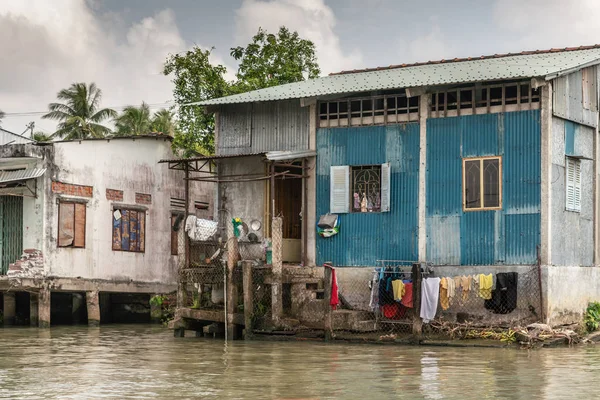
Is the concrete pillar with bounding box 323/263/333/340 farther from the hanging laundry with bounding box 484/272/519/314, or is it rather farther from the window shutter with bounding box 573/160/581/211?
the window shutter with bounding box 573/160/581/211

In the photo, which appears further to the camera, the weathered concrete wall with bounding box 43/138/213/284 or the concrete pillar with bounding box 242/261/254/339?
the weathered concrete wall with bounding box 43/138/213/284

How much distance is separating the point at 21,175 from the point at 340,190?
9.02 metres

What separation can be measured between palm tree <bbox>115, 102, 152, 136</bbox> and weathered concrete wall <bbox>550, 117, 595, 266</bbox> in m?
28.4

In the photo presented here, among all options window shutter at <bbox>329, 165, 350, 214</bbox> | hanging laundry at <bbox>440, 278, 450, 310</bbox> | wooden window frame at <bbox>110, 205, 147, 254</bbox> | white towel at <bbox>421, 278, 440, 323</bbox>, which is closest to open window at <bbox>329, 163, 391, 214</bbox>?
window shutter at <bbox>329, 165, 350, 214</bbox>

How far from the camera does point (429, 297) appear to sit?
21.2 meters

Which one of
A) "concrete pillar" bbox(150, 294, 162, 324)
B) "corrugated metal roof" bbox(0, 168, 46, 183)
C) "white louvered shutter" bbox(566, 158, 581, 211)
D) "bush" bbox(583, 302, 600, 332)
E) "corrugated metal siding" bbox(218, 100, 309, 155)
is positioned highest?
"corrugated metal siding" bbox(218, 100, 309, 155)

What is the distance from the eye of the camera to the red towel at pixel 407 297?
69.8ft

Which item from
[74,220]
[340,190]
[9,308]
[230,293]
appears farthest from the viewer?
[9,308]

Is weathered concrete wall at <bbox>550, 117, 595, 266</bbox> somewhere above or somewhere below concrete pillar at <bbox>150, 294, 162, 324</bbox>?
above

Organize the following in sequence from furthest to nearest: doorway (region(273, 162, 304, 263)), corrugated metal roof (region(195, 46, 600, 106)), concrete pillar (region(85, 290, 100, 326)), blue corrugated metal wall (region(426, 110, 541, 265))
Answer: concrete pillar (region(85, 290, 100, 326)), doorway (region(273, 162, 304, 263)), corrugated metal roof (region(195, 46, 600, 106)), blue corrugated metal wall (region(426, 110, 541, 265))

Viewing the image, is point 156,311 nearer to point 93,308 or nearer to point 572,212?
point 93,308

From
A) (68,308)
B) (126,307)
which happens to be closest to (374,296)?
(126,307)

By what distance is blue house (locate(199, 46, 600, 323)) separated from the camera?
21.5m

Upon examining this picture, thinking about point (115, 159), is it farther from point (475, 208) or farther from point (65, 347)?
point (475, 208)
